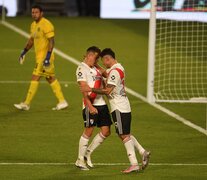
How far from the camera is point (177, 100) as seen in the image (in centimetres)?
1906

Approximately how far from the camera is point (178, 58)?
26234mm

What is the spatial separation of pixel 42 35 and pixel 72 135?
2.95 m

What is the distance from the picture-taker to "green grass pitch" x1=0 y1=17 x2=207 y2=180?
12141 mm

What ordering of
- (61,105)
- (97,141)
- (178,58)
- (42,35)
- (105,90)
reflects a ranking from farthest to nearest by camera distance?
1. (178,58)
2. (61,105)
3. (42,35)
4. (97,141)
5. (105,90)

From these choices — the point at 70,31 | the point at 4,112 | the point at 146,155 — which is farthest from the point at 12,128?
the point at 70,31

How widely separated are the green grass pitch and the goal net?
51 centimetres

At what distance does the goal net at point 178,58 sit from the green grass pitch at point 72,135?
0.51 metres

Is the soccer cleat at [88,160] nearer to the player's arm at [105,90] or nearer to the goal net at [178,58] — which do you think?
the player's arm at [105,90]

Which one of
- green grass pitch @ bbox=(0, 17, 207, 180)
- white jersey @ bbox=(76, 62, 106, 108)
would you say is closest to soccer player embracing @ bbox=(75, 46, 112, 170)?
white jersey @ bbox=(76, 62, 106, 108)

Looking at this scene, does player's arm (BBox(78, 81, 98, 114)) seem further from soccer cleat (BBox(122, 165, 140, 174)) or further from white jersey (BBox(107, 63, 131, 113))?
soccer cleat (BBox(122, 165, 140, 174))

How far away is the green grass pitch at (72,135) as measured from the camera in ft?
39.8

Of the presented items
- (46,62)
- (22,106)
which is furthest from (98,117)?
(22,106)

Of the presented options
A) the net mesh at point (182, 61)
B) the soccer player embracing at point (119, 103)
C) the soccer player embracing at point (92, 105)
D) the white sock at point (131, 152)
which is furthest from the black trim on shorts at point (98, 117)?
Result: the net mesh at point (182, 61)

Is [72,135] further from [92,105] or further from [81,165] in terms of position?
[92,105]
